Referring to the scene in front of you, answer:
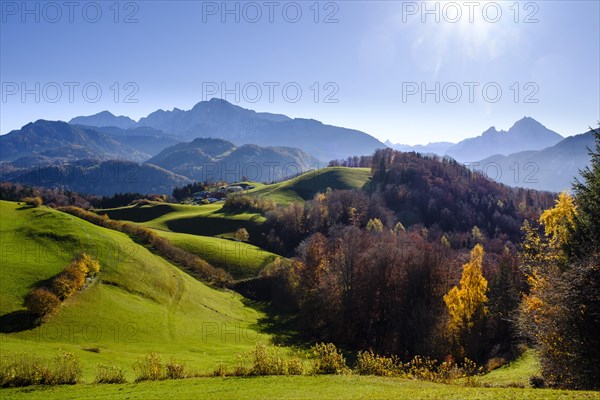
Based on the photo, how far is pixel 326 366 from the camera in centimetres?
3484

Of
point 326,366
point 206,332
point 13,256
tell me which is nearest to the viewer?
point 326,366

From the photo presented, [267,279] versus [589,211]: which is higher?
[589,211]

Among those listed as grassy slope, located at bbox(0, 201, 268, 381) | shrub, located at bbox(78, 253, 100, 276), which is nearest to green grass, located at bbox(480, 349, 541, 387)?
grassy slope, located at bbox(0, 201, 268, 381)

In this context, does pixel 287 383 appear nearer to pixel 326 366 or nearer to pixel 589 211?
pixel 326 366

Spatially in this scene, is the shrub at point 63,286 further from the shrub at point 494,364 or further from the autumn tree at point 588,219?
the autumn tree at point 588,219

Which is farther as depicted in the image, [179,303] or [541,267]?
[179,303]

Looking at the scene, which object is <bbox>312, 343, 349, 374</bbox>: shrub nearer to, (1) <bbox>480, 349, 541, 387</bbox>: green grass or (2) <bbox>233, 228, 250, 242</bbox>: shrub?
(1) <bbox>480, 349, 541, 387</bbox>: green grass

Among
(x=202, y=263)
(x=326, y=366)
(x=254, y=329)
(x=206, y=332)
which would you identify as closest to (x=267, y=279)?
(x=202, y=263)

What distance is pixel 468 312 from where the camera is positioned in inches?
2566

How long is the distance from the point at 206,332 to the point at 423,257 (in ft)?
Result: 150

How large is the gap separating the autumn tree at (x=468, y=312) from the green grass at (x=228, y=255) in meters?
61.1

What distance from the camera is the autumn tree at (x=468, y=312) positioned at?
6400 cm

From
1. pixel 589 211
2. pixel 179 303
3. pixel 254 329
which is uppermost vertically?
pixel 589 211

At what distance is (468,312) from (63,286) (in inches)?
2515
